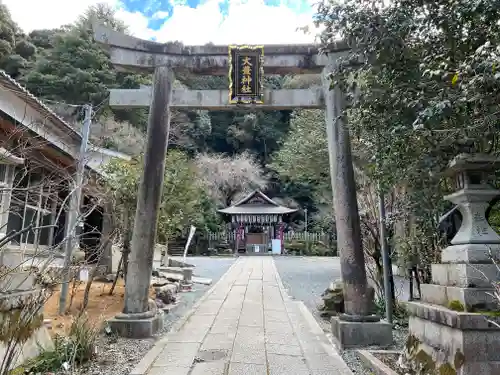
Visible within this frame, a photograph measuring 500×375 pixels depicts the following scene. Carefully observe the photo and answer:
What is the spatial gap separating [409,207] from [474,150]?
8.12 feet

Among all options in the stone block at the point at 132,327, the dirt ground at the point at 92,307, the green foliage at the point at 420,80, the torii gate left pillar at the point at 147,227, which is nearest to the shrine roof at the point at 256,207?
the dirt ground at the point at 92,307

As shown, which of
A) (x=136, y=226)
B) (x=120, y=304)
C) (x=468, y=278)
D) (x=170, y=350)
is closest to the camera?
(x=468, y=278)

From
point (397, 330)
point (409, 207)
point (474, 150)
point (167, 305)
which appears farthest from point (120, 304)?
point (474, 150)

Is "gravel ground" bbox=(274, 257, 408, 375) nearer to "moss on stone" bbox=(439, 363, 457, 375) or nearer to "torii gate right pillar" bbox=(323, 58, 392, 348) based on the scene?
"torii gate right pillar" bbox=(323, 58, 392, 348)

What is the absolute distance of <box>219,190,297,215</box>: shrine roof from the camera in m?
33.9

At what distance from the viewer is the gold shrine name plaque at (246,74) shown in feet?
21.1

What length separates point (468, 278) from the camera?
3.23 meters

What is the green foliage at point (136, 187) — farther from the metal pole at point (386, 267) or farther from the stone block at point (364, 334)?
the stone block at point (364, 334)

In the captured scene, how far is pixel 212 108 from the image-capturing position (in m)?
6.67

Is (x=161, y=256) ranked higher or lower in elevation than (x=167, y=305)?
higher

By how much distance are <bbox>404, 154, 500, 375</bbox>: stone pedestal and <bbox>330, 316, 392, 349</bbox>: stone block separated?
1.32m

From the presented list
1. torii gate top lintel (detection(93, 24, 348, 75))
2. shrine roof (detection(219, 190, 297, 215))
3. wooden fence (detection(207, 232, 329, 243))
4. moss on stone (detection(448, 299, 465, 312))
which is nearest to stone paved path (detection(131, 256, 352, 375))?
moss on stone (detection(448, 299, 465, 312))

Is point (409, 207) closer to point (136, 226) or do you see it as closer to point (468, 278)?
point (468, 278)

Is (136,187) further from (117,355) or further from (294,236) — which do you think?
(294,236)
